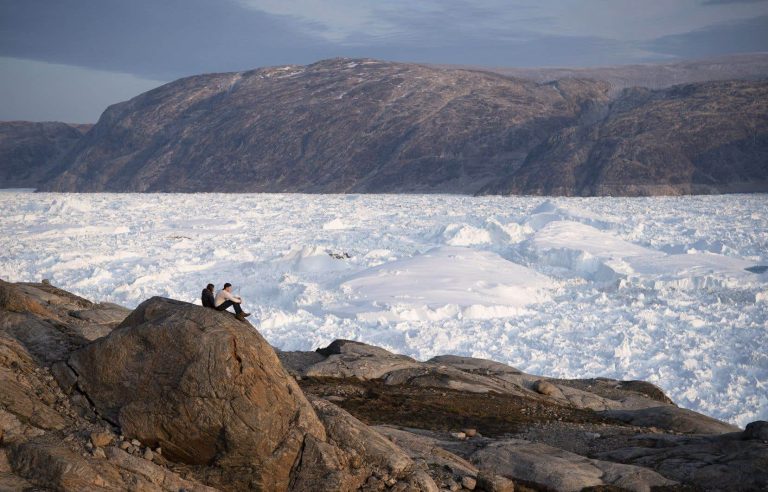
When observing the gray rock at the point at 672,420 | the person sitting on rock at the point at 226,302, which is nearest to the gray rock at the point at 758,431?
the gray rock at the point at 672,420

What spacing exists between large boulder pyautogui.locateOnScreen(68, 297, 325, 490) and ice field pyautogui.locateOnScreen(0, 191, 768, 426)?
956cm

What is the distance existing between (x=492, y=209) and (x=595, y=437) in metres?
31.0

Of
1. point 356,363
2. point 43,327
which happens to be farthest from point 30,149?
point 43,327

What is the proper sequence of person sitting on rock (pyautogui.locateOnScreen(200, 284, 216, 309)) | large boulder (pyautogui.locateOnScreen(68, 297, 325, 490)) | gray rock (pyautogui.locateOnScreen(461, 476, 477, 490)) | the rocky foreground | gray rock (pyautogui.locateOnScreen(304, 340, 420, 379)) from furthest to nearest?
gray rock (pyautogui.locateOnScreen(304, 340, 420, 379)), person sitting on rock (pyautogui.locateOnScreen(200, 284, 216, 309)), gray rock (pyautogui.locateOnScreen(461, 476, 477, 490)), large boulder (pyautogui.locateOnScreen(68, 297, 325, 490)), the rocky foreground

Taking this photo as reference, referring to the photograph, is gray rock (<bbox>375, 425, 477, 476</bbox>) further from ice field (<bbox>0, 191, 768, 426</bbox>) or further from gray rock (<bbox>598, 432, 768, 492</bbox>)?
ice field (<bbox>0, 191, 768, 426</bbox>)

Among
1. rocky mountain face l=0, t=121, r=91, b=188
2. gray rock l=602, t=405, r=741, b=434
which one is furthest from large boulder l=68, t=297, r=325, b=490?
rocky mountain face l=0, t=121, r=91, b=188

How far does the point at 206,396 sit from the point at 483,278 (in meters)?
16.3

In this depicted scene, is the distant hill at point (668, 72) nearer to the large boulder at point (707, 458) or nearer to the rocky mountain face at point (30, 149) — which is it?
the rocky mountain face at point (30, 149)

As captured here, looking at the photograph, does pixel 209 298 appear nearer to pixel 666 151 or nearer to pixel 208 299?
pixel 208 299

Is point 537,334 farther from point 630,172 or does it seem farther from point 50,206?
point 630,172

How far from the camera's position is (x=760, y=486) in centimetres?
733

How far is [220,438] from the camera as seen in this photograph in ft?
21.9

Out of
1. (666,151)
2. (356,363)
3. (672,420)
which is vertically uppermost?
(666,151)

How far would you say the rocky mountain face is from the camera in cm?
8987
